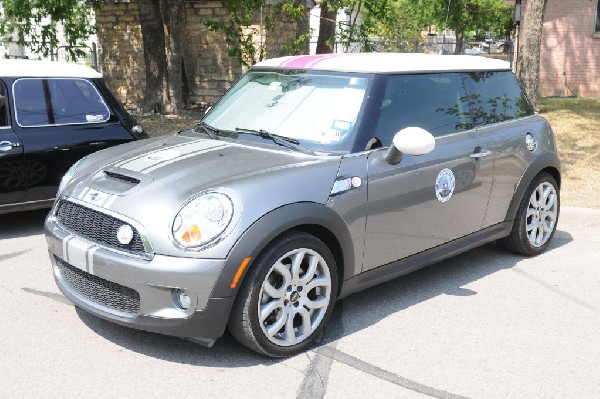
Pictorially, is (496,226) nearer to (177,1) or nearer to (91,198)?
(91,198)

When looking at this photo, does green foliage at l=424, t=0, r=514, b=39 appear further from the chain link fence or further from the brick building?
the chain link fence

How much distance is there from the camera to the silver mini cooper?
3555 mm

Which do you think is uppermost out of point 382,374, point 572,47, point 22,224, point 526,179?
point 572,47

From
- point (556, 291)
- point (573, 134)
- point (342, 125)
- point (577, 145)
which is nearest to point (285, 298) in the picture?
point (342, 125)

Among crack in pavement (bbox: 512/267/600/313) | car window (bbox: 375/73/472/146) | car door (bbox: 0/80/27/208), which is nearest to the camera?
car window (bbox: 375/73/472/146)

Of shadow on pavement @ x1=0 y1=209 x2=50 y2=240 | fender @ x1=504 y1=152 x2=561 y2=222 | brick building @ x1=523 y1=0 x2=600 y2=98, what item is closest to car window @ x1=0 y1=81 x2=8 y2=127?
shadow on pavement @ x1=0 y1=209 x2=50 y2=240

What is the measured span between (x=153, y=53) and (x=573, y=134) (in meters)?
7.58

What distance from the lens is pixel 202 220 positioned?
356 centimetres

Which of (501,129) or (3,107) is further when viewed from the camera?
(3,107)

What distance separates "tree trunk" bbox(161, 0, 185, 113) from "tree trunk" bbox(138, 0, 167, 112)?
145 millimetres

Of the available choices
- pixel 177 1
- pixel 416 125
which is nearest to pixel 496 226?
pixel 416 125

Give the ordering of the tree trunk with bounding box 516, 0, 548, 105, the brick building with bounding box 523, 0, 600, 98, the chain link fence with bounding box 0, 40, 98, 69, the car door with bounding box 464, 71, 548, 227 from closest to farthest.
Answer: the car door with bounding box 464, 71, 548, 227 → the tree trunk with bounding box 516, 0, 548, 105 → the chain link fence with bounding box 0, 40, 98, 69 → the brick building with bounding box 523, 0, 600, 98

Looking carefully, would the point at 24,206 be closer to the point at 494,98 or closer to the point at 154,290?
the point at 154,290

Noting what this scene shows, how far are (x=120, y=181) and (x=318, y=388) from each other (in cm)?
157
